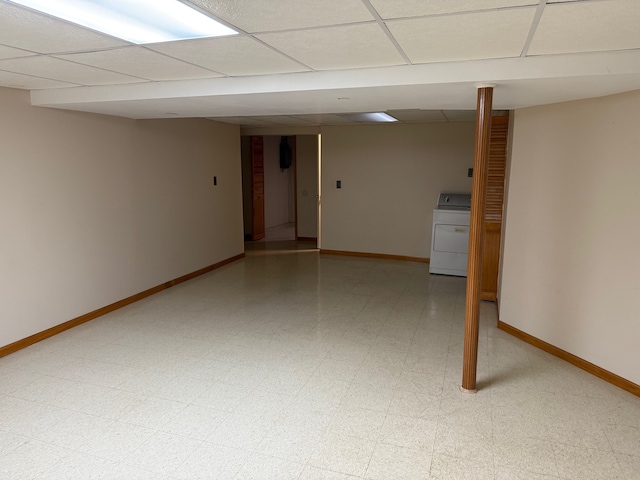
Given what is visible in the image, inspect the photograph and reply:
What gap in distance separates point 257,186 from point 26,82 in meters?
5.85

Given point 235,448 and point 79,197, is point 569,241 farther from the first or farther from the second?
point 79,197

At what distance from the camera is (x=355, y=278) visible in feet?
19.7

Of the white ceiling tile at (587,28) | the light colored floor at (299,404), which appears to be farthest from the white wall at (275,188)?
the white ceiling tile at (587,28)

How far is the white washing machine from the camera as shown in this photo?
604cm

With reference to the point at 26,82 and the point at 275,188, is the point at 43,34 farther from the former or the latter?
the point at 275,188

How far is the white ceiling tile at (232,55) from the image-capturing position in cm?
219

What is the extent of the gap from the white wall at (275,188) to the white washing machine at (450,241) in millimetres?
4888

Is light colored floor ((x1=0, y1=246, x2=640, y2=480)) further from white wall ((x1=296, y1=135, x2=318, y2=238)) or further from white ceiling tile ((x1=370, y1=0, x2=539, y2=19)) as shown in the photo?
white wall ((x1=296, y1=135, x2=318, y2=238))

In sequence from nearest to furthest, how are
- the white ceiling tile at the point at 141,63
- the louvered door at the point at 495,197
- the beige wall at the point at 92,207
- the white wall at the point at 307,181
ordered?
the white ceiling tile at the point at 141,63 → the beige wall at the point at 92,207 → the louvered door at the point at 495,197 → the white wall at the point at 307,181

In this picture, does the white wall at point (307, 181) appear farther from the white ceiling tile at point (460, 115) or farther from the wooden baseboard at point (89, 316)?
the white ceiling tile at point (460, 115)

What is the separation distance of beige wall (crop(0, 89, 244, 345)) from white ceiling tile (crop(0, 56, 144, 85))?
803 millimetres

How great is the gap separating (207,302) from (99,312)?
108 cm

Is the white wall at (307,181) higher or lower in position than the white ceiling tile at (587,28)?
lower

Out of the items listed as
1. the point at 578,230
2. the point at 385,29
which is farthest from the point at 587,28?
the point at 578,230
